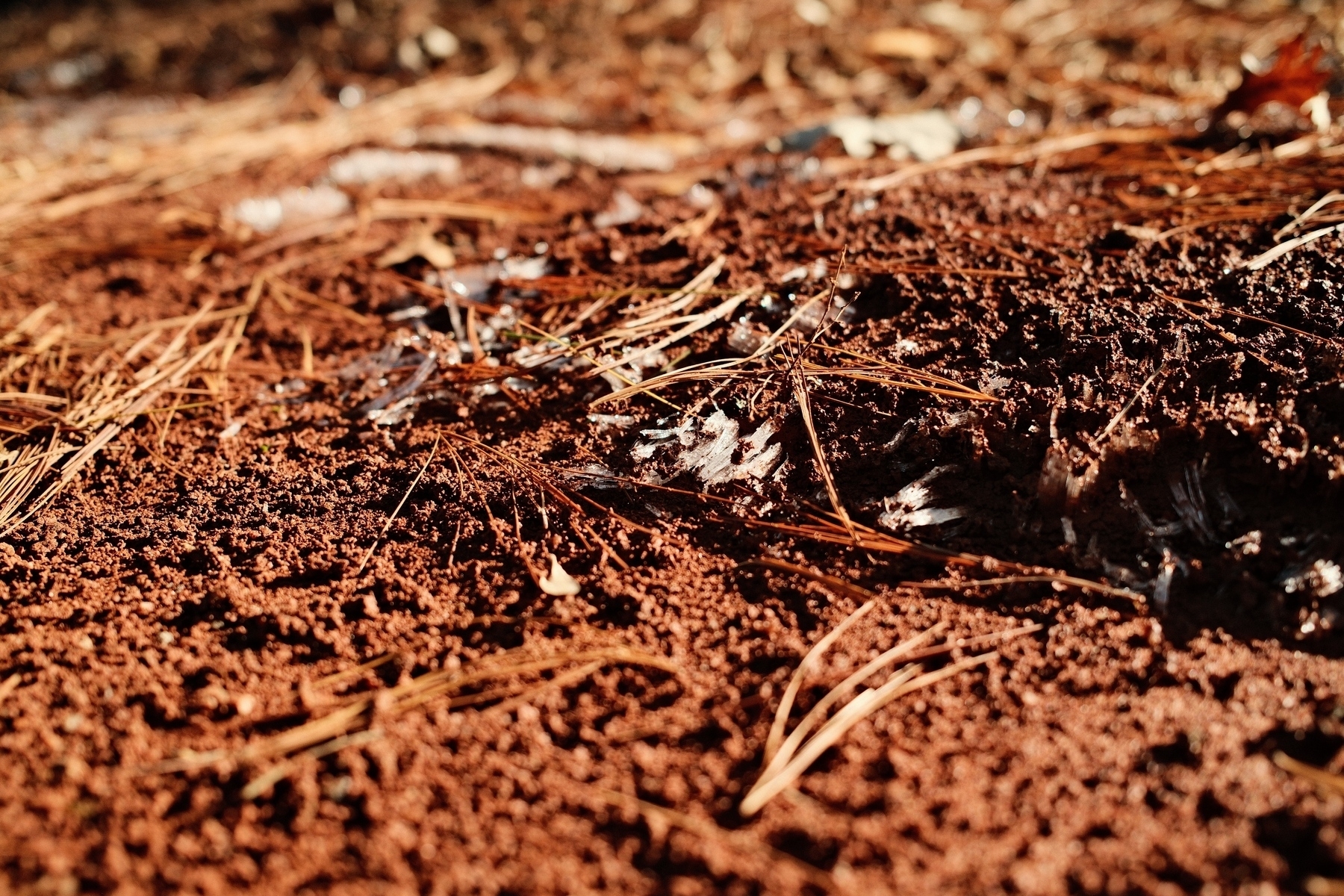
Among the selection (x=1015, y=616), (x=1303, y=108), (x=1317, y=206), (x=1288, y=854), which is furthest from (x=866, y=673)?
(x=1303, y=108)

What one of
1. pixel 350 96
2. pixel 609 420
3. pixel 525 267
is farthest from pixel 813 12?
pixel 609 420

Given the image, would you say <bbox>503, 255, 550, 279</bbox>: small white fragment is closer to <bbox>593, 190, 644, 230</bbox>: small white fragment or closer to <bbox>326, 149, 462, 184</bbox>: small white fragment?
<bbox>593, 190, 644, 230</bbox>: small white fragment

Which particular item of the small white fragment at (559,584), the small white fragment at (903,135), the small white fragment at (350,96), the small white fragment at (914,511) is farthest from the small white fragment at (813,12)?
the small white fragment at (559,584)

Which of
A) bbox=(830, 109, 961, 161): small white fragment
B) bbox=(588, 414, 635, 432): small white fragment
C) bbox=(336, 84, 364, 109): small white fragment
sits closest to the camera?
bbox=(588, 414, 635, 432): small white fragment

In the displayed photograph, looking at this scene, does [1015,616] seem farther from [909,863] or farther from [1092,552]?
[909,863]

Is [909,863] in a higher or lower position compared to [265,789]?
lower

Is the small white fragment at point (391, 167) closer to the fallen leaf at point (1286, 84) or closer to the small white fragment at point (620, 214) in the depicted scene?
the small white fragment at point (620, 214)

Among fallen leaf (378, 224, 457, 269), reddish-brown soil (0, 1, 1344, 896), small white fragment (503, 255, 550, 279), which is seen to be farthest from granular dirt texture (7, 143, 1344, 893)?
fallen leaf (378, 224, 457, 269)
